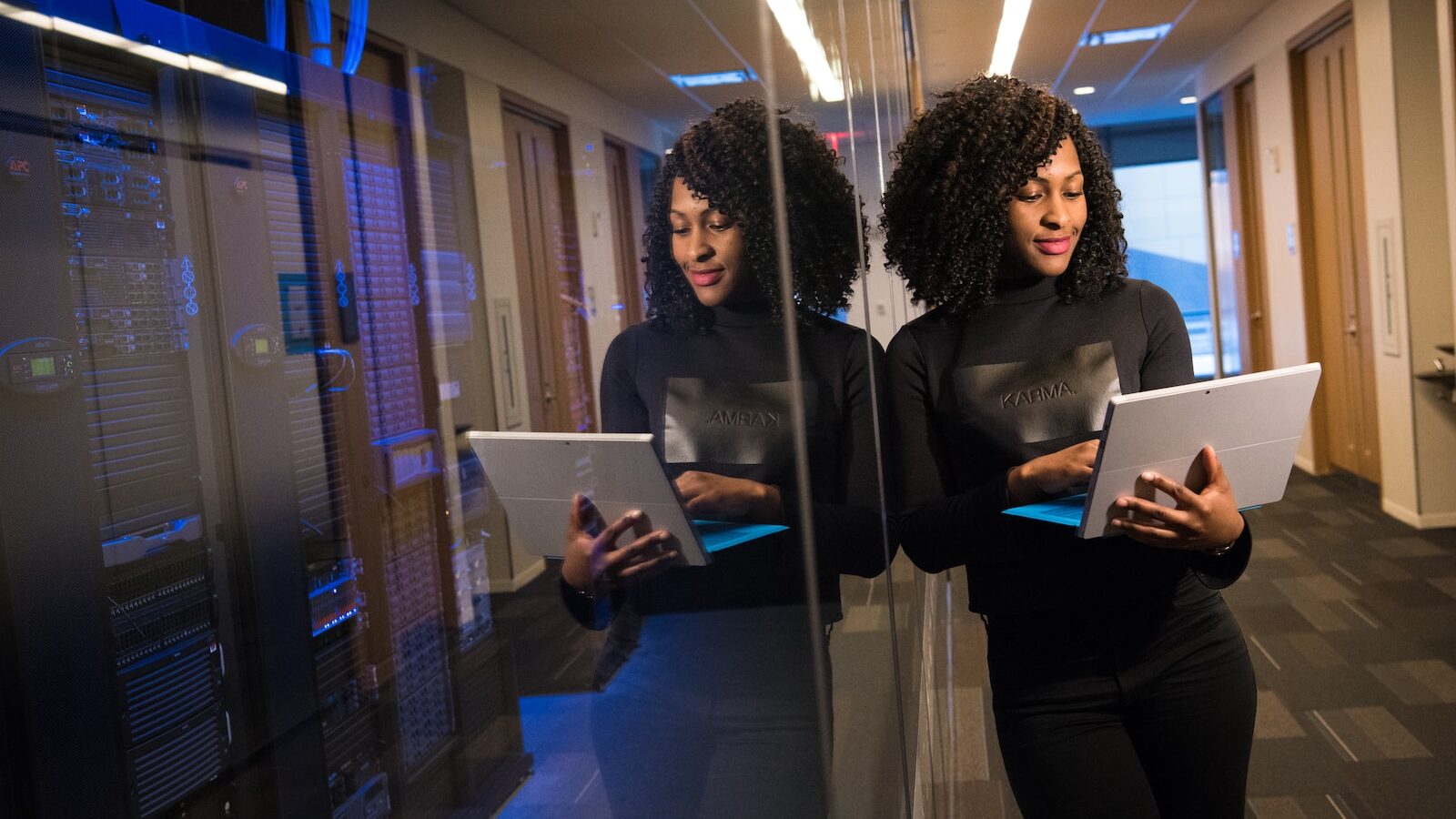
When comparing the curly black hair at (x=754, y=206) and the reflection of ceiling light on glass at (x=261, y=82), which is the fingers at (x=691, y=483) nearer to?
the curly black hair at (x=754, y=206)

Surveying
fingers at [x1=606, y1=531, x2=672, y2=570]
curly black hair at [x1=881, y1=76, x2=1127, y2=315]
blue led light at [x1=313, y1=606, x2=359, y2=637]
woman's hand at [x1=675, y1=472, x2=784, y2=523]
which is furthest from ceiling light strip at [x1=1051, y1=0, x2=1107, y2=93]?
blue led light at [x1=313, y1=606, x2=359, y2=637]

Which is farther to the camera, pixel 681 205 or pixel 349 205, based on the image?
pixel 681 205

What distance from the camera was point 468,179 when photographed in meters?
0.36

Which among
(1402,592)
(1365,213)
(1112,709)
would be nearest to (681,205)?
(1112,709)

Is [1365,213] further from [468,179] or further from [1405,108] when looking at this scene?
[468,179]

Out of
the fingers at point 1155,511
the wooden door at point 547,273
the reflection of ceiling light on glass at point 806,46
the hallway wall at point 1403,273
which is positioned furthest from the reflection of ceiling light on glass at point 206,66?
the hallway wall at point 1403,273

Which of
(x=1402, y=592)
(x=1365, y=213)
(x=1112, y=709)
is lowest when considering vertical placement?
(x=1402, y=592)

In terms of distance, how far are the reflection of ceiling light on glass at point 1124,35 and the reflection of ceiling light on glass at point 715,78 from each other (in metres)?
6.60

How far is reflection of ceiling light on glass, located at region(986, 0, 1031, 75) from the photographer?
510 centimetres

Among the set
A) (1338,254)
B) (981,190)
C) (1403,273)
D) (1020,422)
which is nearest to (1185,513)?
(1020,422)

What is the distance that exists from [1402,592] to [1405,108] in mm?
1913

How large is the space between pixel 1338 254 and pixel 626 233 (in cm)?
571

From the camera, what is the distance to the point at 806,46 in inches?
29.6

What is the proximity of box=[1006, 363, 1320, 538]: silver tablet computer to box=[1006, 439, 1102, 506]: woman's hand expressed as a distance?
15mm
